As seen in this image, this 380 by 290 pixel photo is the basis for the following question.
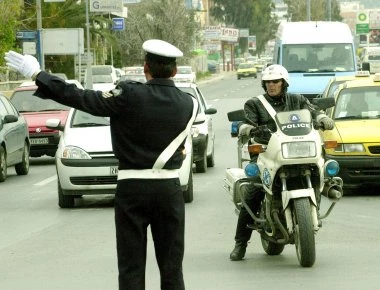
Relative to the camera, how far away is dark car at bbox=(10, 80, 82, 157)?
81.3 ft

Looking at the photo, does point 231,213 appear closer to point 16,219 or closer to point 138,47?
point 16,219

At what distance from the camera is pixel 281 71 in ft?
35.7

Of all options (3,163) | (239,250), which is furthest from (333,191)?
(3,163)

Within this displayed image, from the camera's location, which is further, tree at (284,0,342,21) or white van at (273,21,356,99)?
tree at (284,0,342,21)

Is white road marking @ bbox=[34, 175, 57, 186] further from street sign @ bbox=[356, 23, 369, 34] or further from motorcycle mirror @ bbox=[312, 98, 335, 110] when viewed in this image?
street sign @ bbox=[356, 23, 369, 34]

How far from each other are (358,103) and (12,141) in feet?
21.5

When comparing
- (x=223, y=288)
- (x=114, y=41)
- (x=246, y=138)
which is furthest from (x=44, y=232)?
(x=114, y=41)

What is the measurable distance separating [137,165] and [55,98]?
582mm

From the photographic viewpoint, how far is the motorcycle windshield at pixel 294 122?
10625mm

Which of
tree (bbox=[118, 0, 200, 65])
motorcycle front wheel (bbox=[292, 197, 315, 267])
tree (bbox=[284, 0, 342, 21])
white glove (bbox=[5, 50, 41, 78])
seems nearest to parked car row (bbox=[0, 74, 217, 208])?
motorcycle front wheel (bbox=[292, 197, 315, 267])

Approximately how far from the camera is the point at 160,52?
6.91 metres

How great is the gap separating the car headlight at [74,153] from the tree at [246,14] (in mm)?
150976

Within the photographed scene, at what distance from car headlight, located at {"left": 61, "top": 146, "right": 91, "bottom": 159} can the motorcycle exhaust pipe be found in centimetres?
598

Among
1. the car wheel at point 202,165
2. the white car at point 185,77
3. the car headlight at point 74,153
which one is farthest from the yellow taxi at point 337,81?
the car headlight at point 74,153
